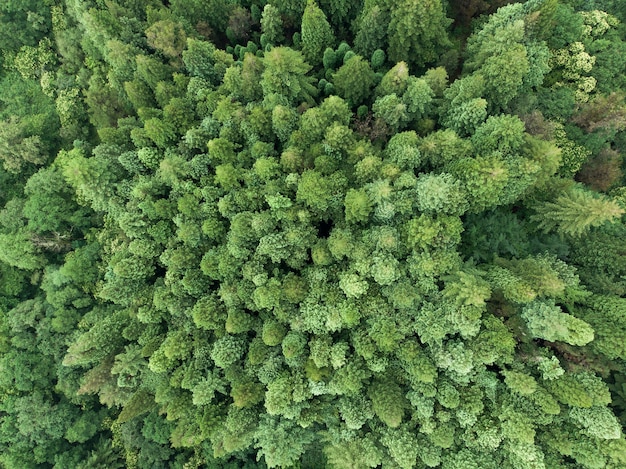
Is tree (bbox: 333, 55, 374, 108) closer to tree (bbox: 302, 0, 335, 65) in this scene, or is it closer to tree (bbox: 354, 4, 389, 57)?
tree (bbox: 354, 4, 389, 57)

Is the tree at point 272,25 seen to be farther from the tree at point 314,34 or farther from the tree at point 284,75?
the tree at point 284,75

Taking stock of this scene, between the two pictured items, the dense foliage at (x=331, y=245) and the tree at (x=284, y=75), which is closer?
the dense foliage at (x=331, y=245)

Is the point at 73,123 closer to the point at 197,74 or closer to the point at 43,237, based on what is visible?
the point at 43,237

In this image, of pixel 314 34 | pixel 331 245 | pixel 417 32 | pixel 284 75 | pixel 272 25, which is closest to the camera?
pixel 331 245

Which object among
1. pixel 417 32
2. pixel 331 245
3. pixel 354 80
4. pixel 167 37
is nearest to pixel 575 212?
pixel 331 245

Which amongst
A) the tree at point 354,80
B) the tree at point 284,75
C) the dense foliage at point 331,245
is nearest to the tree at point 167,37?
the dense foliage at point 331,245

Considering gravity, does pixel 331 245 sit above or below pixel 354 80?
below

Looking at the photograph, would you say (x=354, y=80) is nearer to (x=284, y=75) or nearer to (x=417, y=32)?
(x=284, y=75)

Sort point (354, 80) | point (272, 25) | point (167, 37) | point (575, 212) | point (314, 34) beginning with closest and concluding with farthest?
point (575, 212), point (354, 80), point (167, 37), point (314, 34), point (272, 25)
